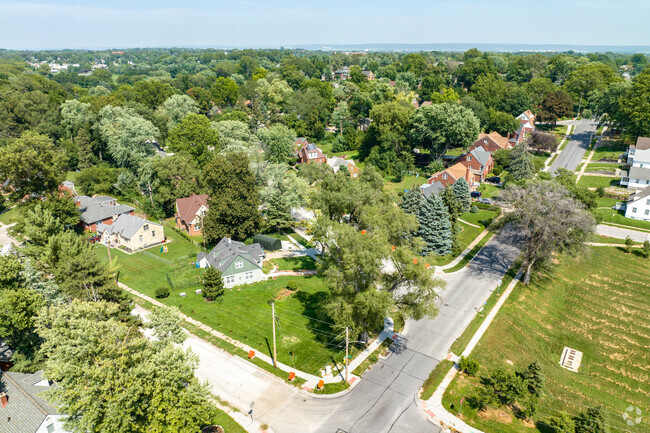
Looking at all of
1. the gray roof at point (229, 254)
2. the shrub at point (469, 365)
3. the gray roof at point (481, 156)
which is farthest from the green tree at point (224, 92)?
the shrub at point (469, 365)

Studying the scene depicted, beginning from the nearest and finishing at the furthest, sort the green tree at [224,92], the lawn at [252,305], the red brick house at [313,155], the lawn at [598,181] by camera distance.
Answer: the lawn at [252,305]
the lawn at [598,181]
the red brick house at [313,155]
the green tree at [224,92]

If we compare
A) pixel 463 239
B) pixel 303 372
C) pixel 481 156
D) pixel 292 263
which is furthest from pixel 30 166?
pixel 481 156

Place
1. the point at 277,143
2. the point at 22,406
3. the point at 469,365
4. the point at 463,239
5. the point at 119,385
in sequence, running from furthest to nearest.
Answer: the point at 277,143
the point at 463,239
the point at 469,365
the point at 22,406
the point at 119,385

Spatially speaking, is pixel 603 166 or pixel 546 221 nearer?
pixel 546 221

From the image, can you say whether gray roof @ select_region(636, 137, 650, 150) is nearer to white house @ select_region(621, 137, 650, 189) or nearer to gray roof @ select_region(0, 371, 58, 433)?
white house @ select_region(621, 137, 650, 189)

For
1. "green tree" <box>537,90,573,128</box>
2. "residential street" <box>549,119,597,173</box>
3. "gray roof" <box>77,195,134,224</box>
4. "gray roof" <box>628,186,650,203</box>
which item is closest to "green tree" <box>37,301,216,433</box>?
"gray roof" <box>77,195,134,224</box>

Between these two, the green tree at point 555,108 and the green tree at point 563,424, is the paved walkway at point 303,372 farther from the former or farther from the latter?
the green tree at point 555,108

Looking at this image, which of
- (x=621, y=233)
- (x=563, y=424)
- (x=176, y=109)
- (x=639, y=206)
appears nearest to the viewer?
(x=563, y=424)

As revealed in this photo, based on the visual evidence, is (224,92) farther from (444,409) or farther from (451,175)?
(444,409)
